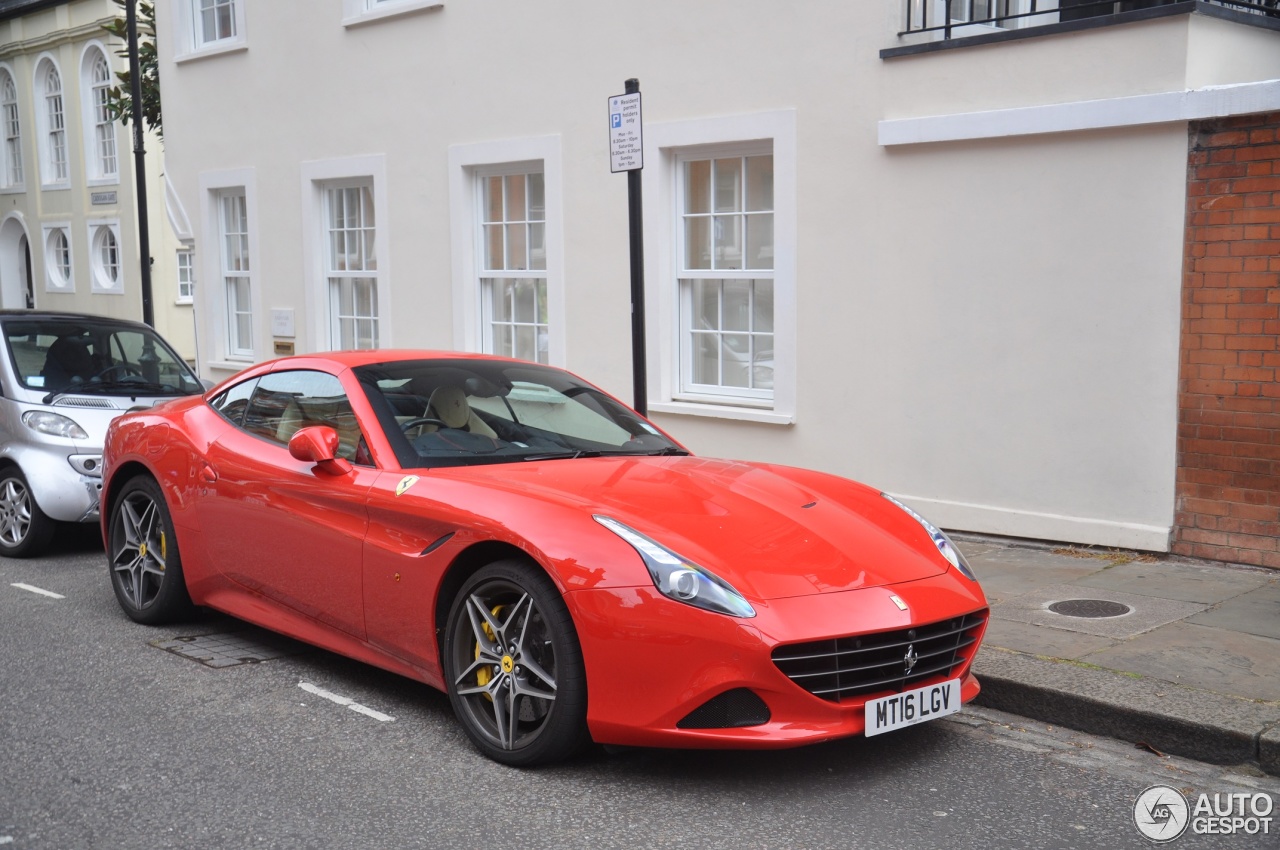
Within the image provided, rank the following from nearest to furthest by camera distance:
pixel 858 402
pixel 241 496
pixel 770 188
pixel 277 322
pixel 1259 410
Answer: pixel 241 496, pixel 1259 410, pixel 858 402, pixel 770 188, pixel 277 322

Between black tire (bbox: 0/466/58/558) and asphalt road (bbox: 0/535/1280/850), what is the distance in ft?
10.2

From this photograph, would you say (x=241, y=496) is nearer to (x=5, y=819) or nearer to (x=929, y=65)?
(x=5, y=819)

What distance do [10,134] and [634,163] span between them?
27250 millimetres

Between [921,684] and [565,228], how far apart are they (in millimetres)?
7175

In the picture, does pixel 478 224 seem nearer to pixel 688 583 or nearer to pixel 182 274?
pixel 688 583

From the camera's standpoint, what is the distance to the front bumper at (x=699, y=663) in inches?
158

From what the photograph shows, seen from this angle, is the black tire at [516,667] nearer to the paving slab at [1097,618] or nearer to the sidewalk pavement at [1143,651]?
the sidewalk pavement at [1143,651]

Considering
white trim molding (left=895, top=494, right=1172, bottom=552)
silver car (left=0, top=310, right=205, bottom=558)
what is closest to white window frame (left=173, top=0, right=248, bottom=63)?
silver car (left=0, top=310, right=205, bottom=558)

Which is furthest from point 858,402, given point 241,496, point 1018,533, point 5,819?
point 5,819

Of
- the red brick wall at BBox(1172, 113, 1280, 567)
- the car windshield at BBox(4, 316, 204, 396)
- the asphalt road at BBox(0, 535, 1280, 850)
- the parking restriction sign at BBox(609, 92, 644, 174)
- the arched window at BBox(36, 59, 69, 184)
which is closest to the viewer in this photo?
the asphalt road at BBox(0, 535, 1280, 850)

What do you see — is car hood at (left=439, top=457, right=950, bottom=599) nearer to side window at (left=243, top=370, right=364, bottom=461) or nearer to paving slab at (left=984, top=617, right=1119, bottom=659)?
side window at (left=243, top=370, right=364, bottom=461)

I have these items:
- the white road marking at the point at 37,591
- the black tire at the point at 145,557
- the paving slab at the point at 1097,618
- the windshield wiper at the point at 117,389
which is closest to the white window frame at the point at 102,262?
the windshield wiper at the point at 117,389

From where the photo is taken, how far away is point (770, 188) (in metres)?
9.45

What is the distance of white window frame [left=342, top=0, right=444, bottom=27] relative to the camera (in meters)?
12.1
